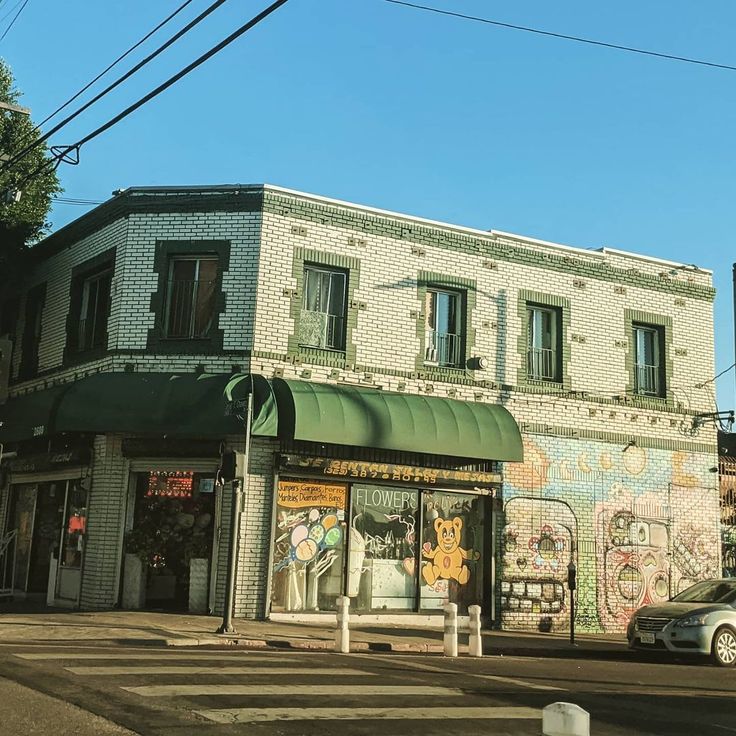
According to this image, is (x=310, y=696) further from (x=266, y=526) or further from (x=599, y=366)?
(x=599, y=366)

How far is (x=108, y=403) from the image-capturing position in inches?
680

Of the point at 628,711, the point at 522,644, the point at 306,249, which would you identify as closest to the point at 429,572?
the point at 522,644

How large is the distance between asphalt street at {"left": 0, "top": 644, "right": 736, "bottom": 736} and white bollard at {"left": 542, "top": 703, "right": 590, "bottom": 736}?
295 centimetres

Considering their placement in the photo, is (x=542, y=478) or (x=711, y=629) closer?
(x=711, y=629)

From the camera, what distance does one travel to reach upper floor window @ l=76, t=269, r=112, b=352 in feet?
64.1

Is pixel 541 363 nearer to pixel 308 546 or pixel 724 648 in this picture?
pixel 308 546

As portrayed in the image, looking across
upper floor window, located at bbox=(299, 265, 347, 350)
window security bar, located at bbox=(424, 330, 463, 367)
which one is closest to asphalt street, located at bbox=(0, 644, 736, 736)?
upper floor window, located at bbox=(299, 265, 347, 350)

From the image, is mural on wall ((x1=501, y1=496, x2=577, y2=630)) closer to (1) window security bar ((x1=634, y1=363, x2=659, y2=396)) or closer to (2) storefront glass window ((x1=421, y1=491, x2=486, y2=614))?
(2) storefront glass window ((x1=421, y1=491, x2=486, y2=614))

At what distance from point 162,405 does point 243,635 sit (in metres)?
4.51

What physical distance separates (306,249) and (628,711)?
11.3 m

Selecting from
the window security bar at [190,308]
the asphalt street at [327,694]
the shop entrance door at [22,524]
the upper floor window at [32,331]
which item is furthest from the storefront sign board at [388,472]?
the upper floor window at [32,331]

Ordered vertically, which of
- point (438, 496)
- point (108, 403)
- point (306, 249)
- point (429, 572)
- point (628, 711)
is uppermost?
point (306, 249)

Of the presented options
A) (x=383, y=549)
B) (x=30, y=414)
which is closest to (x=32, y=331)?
(x=30, y=414)

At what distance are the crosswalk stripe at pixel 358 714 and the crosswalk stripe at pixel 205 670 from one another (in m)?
2.11
